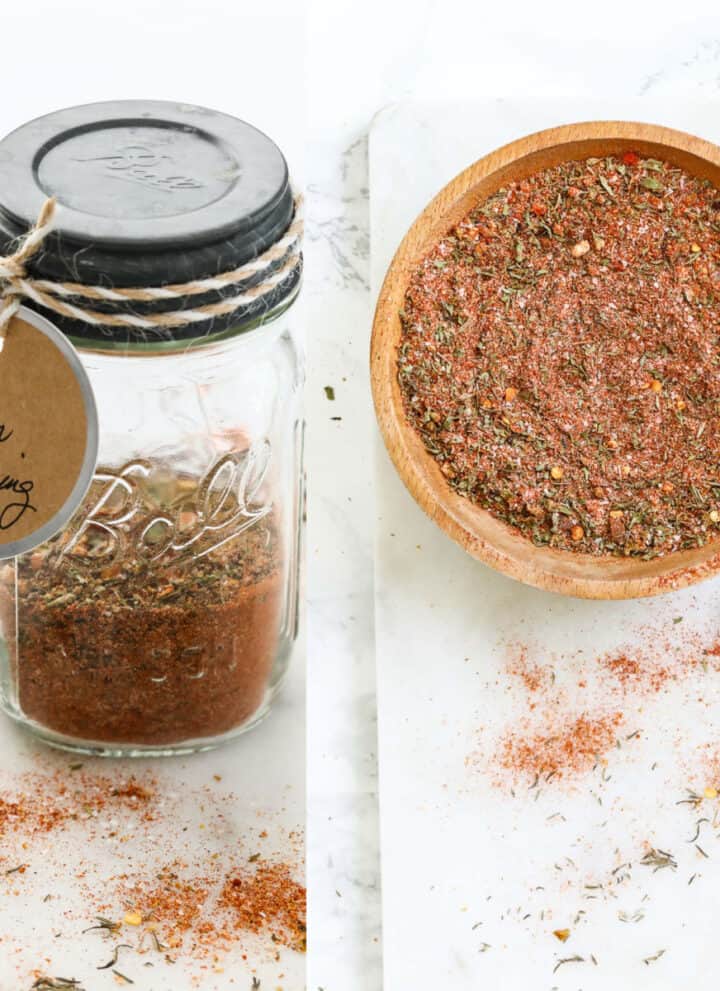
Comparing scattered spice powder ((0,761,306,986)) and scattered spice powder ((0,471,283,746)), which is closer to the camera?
scattered spice powder ((0,471,283,746))

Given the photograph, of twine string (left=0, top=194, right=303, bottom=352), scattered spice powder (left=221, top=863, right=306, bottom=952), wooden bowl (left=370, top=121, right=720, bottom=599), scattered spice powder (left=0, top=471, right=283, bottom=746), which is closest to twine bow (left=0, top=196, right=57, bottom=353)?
twine string (left=0, top=194, right=303, bottom=352)

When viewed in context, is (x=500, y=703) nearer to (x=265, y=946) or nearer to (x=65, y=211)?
(x=265, y=946)

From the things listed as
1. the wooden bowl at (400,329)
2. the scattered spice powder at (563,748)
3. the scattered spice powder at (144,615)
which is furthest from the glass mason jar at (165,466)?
the scattered spice powder at (563,748)

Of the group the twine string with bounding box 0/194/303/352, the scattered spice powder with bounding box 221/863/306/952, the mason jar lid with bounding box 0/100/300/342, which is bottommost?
the scattered spice powder with bounding box 221/863/306/952

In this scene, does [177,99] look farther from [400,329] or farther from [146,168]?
[400,329]

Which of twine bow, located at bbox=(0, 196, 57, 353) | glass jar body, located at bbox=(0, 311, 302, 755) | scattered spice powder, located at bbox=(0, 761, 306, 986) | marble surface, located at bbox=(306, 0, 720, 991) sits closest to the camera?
twine bow, located at bbox=(0, 196, 57, 353)

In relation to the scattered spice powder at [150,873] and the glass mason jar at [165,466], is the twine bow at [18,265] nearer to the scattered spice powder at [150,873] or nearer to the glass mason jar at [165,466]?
the glass mason jar at [165,466]

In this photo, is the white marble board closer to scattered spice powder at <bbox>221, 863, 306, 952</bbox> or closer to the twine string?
scattered spice powder at <bbox>221, 863, 306, 952</bbox>

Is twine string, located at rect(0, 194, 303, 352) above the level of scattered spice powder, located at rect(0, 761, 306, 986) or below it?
above
